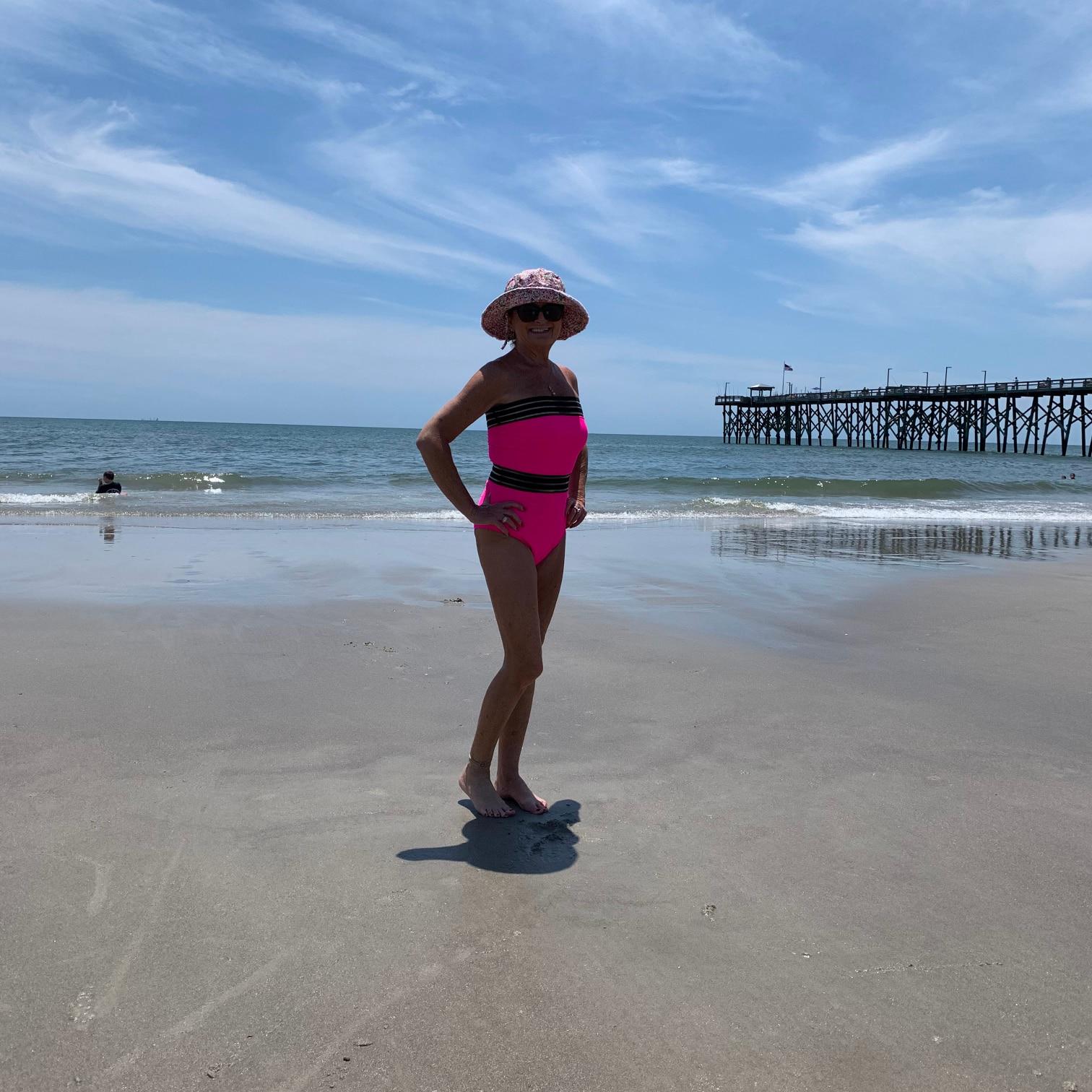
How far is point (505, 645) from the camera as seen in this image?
3.12 m

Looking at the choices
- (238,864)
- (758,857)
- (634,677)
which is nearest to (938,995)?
(758,857)

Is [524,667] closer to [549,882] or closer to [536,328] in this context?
[549,882]

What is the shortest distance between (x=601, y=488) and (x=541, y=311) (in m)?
25.5

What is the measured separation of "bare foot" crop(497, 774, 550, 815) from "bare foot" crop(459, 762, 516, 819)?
41mm

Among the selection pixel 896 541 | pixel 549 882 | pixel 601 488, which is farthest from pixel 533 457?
pixel 601 488

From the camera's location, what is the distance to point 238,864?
2.72m

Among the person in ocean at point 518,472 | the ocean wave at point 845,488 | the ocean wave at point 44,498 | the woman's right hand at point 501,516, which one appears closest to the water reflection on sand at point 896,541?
the person in ocean at point 518,472

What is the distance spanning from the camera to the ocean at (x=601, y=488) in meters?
17.7

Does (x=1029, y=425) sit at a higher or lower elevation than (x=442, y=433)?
higher

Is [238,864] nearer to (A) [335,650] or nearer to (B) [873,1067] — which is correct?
(B) [873,1067]

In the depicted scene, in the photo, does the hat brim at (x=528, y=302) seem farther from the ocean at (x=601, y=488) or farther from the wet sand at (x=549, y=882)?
the ocean at (x=601, y=488)

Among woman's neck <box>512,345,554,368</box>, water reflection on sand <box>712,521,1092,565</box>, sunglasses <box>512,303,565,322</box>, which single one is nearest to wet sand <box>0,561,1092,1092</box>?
woman's neck <box>512,345,554,368</box>

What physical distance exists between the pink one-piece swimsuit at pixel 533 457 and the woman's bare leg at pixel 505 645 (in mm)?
63

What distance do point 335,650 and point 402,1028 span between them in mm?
3593
